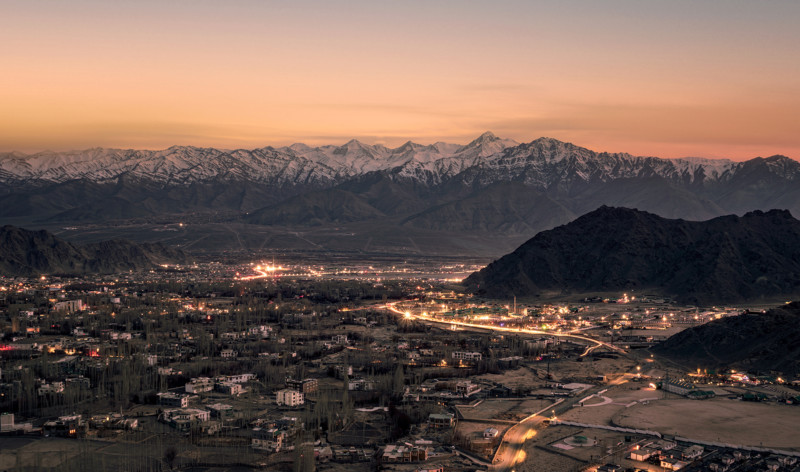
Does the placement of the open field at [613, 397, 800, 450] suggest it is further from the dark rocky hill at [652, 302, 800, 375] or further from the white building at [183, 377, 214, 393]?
the white building at [183, 377, 214, 393]

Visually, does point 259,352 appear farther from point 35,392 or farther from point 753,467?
point 753,467

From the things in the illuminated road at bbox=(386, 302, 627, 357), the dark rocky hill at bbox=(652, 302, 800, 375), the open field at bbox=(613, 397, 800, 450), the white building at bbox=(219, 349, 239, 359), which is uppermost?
the dark rocky hill at bbox=(652, 302, 800, 375)

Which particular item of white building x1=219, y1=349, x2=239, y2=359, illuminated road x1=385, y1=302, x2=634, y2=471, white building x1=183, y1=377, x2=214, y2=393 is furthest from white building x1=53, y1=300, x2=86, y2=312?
illuminated road x1=385, y1=302, x2=634, y2=471

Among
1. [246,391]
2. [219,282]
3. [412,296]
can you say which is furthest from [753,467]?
[219,282]

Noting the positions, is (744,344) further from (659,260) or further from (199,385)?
(659,260)

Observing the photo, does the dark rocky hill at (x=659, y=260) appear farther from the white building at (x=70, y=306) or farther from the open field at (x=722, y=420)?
the open field at (x=722, y=420)

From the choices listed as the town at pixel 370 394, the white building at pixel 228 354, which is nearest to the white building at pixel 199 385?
the town at pixel 370 394
